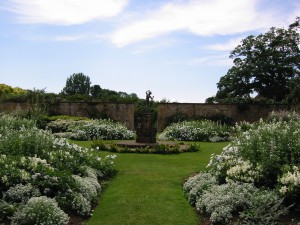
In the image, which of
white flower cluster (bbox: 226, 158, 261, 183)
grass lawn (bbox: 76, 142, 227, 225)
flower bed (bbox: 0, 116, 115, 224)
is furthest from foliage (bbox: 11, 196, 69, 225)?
white flower cluster (bbox: 226, 158, 261, 183)

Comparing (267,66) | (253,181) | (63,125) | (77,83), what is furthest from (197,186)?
(77,83)

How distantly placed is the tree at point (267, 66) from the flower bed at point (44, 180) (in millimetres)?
28378

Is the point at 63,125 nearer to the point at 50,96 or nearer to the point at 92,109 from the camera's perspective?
the point at 92,109

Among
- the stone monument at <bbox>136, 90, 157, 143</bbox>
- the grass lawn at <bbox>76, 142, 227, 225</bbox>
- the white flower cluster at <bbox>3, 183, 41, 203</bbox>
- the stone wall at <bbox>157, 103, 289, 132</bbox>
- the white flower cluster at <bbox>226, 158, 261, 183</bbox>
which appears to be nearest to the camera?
the white flower cluster at <bbox>3, 183, 41, 203</bbox>

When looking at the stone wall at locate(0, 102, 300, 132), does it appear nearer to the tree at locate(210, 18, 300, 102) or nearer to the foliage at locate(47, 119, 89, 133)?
the foliage at locate(47, 119, 89, 133)

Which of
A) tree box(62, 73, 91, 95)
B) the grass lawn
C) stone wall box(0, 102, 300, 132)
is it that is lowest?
the grass lawn

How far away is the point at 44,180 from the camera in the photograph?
7.07 meters

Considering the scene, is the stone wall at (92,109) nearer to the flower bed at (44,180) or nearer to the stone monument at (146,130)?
the stone monument at (146,130)

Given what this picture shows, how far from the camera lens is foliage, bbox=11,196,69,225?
19.4ft

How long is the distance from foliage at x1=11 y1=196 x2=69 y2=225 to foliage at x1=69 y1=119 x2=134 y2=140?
40.1 feet

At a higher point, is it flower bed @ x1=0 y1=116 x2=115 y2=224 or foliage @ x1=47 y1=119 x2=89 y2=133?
foliage @ x1=47 y1=119 x2=89 y2=133

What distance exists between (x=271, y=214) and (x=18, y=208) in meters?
3.68

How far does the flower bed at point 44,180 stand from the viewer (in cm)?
615

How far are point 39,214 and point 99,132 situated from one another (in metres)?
13.2
